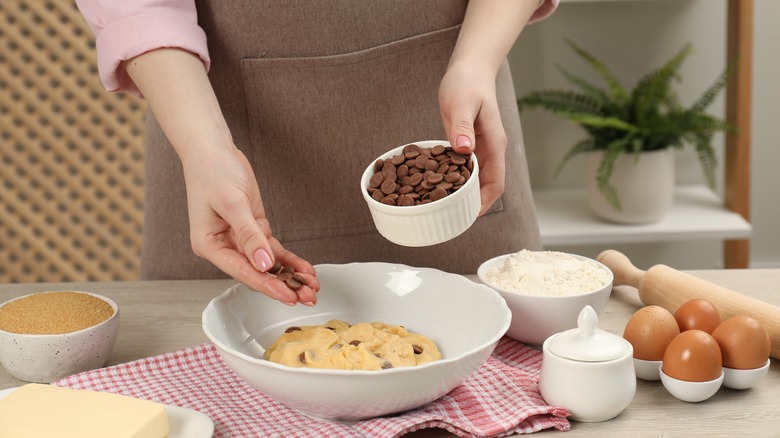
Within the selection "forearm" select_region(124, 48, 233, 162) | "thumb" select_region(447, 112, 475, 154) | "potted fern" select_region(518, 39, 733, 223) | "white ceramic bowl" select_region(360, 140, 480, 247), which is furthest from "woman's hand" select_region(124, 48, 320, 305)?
"potted fern" select_region(518, 39, 733, 223)

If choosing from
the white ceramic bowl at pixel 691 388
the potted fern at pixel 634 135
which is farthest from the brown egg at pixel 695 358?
the potted fern at pixel 634 135

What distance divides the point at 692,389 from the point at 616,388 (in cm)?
9

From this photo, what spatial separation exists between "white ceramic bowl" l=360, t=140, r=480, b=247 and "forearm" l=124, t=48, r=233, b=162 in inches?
8.6

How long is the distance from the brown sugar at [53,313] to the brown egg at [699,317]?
66cm

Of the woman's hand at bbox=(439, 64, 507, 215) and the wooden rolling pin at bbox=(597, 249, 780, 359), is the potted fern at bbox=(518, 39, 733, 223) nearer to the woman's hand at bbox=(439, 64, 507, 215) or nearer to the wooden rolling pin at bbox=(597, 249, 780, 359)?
the wooden rolling pin at bbox=(597, 249, 780, 359)

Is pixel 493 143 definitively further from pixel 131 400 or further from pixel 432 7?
pixel 131 400

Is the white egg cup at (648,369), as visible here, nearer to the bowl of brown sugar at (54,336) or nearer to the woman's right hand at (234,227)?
the woman's right hand at (234,227)

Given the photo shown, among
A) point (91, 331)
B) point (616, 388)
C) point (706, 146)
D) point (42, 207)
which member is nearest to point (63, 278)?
point (42, 207)

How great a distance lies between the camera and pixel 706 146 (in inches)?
95.0

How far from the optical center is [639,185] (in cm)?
238

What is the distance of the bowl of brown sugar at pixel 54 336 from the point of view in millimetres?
997

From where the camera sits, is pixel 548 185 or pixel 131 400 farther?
pixel 548 185

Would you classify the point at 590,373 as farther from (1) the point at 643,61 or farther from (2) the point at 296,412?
(1) the point at 643,61

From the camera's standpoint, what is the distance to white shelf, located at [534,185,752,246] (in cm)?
238
